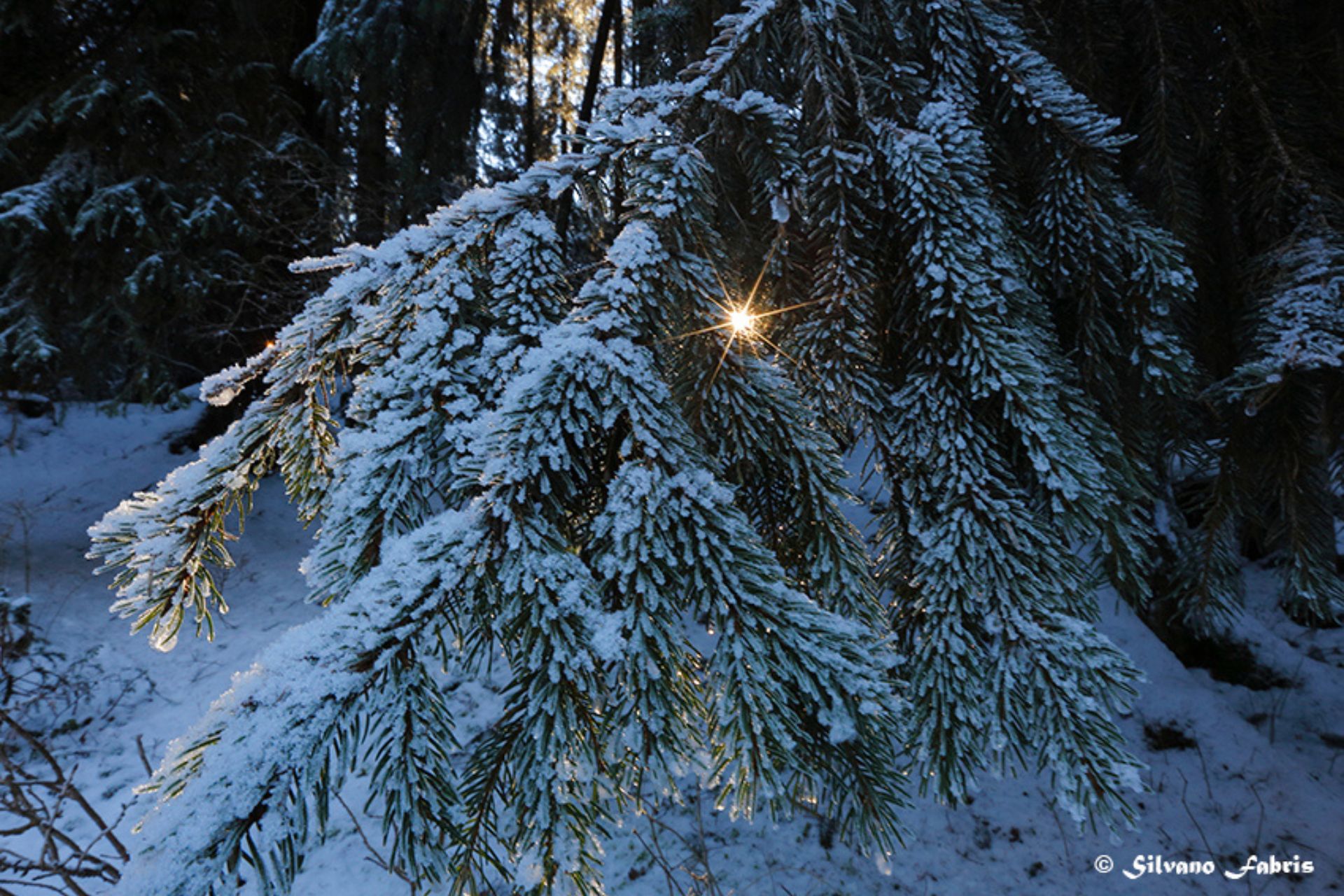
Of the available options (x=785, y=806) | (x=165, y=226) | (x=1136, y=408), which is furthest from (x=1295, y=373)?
(x=165, y=226)

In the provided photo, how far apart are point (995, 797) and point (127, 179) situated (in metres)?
5.89

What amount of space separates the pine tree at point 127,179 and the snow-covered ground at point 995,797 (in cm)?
163

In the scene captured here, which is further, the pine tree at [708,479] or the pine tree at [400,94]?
the pine tree at [400,94]

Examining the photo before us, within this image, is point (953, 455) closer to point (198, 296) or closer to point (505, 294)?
point (505, 294)

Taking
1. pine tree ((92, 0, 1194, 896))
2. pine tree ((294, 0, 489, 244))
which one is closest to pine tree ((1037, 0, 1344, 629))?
pine tree ((92, 0, 1194, 896))

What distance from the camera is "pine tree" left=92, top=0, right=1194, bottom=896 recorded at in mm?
503

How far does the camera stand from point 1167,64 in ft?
4.33

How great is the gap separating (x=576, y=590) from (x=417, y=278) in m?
0.47

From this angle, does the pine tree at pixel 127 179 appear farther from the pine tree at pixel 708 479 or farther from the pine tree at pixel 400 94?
the pine tree at pixel 708 479

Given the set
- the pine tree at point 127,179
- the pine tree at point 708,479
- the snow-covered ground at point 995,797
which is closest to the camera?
the pine tree at point 708,479

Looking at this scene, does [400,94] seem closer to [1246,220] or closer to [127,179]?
[127,179]

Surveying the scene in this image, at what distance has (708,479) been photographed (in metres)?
0.60

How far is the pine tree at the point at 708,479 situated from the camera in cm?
50

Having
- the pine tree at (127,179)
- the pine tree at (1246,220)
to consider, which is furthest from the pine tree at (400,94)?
the pine tree at (1246,220)
